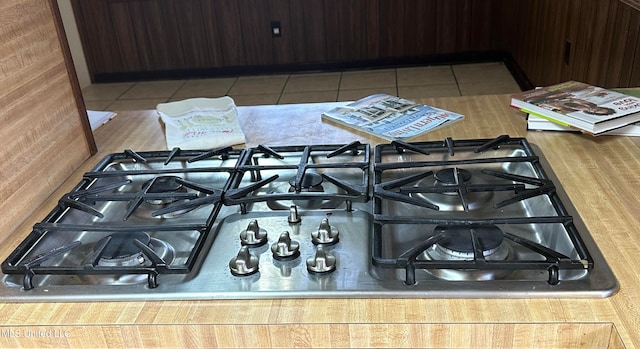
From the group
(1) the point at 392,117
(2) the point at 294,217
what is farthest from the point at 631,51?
(2) the point at 294,217

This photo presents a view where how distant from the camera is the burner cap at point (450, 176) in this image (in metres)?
0.96

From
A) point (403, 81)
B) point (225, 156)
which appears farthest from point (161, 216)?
point (403, 81)

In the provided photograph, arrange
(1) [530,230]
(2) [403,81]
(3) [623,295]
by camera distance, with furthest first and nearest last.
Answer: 1. (2) [403,81]
2. (1) [530,230]
3. (3) [623,295]

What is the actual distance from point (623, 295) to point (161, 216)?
67 centimetres

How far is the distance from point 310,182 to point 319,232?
0.19m

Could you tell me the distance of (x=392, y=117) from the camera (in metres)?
1.27

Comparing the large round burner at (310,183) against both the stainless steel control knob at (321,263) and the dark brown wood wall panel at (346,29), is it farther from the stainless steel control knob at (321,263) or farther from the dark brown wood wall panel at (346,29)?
the dark brown wood wall panel at (346,29)

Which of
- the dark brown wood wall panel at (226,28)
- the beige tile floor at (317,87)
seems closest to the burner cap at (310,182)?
the beige tile floor at (317,87)

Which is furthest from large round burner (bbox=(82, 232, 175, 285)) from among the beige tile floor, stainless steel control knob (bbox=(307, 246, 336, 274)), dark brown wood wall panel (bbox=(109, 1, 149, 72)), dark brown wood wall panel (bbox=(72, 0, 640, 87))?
dark brown wood wall panel (bbox=(109, 1, 149, 72))

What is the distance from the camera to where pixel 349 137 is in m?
1.20

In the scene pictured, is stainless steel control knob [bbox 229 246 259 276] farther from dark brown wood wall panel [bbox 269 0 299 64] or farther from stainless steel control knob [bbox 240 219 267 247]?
dark brown wood wall panel [bbox 269 0 299 64]

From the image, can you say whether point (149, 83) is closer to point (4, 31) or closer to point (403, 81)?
point (403, 81)

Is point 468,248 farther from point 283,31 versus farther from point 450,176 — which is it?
point 283,31

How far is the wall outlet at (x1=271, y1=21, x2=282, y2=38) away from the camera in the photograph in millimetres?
3932
